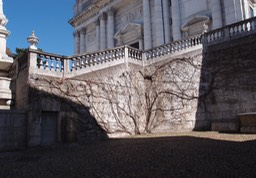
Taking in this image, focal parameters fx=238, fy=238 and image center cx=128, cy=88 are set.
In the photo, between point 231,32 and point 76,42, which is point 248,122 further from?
point 76,42

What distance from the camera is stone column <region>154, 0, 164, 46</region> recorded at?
18766 mm

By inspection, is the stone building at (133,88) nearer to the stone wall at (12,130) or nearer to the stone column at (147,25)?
the stone wall at (12,130)

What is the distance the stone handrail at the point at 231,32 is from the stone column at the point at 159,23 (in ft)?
20.7

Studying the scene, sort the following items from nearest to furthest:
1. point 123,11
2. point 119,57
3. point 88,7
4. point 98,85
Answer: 1. point 98,85
2. point 119,57
3. point 123,11
4. point 88,7

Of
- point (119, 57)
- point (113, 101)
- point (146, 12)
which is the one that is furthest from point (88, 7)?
point (113, 101)

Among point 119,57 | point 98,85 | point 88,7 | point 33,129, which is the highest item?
point 88,7

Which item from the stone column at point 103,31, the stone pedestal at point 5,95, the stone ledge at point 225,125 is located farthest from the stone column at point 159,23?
the stone pedestal at point 5,95

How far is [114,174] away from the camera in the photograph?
446cm

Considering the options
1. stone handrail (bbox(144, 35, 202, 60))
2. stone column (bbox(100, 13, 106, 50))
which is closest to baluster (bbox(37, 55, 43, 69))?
stone handrail (bbox(144, 35, 202, 60))

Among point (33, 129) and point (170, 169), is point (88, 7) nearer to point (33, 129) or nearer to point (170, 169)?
point (33, 129)

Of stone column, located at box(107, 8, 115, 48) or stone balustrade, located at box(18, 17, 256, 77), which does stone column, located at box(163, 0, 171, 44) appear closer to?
stone balustrade, located at box(18, 17, 256, 77)

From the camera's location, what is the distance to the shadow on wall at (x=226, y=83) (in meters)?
10.7

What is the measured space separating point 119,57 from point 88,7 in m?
17.0

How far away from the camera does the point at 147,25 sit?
65.7 ft
